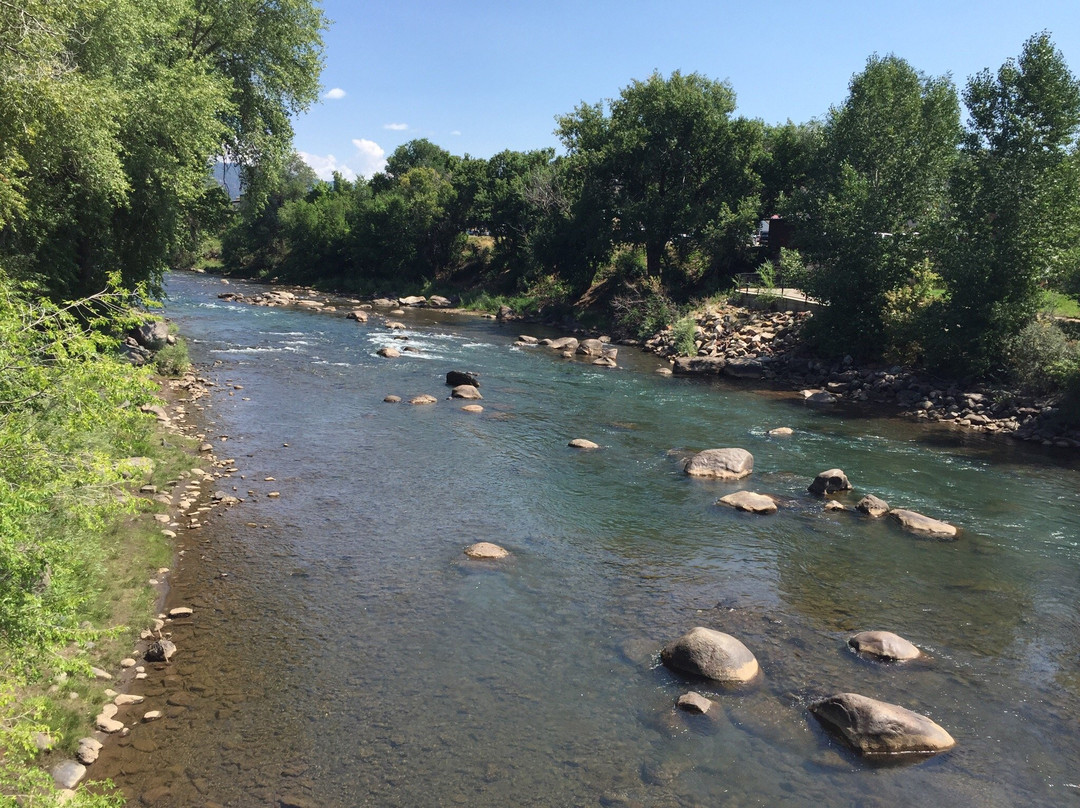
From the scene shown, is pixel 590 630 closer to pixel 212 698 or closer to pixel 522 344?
pixel 212 698

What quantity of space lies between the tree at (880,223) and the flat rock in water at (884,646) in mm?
23589

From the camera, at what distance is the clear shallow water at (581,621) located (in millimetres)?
8438

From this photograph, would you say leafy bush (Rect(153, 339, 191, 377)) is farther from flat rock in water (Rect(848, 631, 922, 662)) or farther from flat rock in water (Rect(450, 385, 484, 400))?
flat rock in water (Rect(848, 631, 922, 662))

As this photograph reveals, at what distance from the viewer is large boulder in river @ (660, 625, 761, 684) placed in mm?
10266

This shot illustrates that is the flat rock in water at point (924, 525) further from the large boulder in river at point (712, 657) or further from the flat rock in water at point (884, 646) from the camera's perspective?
the large boulder in river at point (712, 657)

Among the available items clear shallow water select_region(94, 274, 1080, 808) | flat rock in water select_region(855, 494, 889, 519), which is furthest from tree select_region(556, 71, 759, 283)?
flat rock in water select_region(855, 494, 889, 519)

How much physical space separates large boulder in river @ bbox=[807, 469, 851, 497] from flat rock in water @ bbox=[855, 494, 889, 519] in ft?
2.88

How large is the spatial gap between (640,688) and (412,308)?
4914 cm

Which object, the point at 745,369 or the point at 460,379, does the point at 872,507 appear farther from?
the point at 745,369

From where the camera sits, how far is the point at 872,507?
16891mm

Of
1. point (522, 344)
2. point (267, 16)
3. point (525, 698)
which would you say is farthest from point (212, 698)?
point (522, 344)

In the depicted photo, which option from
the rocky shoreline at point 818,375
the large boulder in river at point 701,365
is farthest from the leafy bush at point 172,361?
the large boulder in river at point 701,365

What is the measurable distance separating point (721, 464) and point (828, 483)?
255cm

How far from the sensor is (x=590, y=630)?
11.5m
